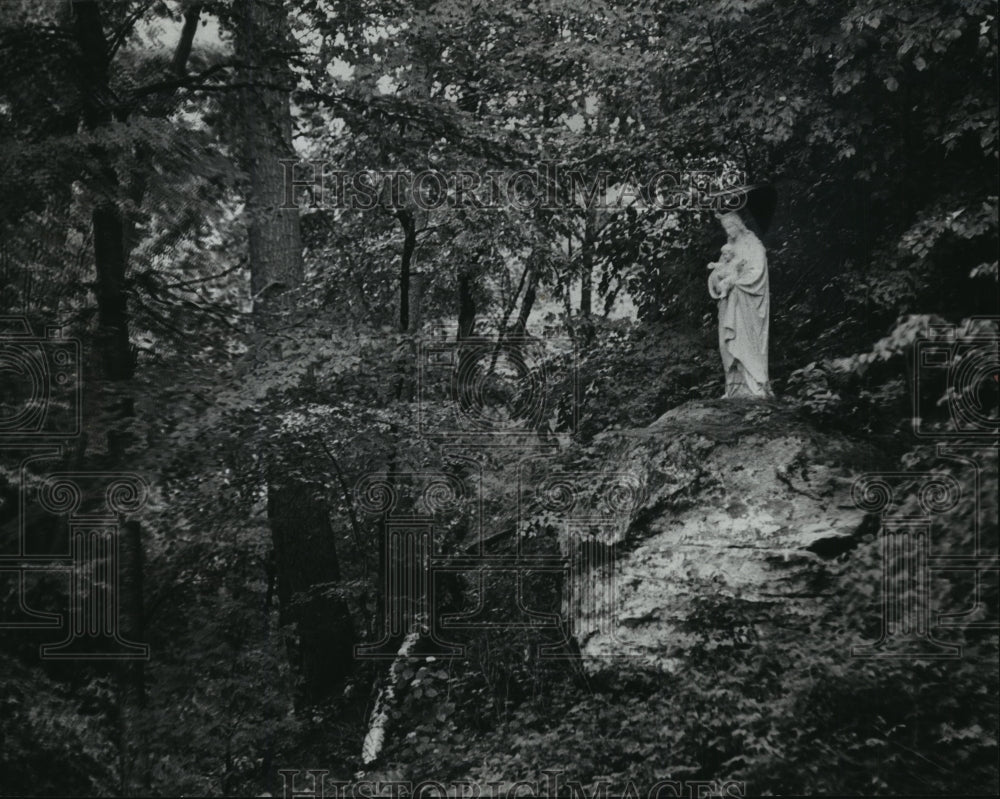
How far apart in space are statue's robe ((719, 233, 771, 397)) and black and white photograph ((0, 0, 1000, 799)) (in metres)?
0.02

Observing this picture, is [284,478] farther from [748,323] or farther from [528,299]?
[528,299]

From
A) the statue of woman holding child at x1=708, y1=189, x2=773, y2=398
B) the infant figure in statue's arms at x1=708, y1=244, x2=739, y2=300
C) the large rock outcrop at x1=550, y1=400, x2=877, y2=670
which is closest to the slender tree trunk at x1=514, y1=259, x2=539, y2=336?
the infant figure in statue's arms at x1=708, y1=244, x2=739, y2=300

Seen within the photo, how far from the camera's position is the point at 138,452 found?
235 inches

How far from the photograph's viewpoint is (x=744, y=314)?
22.4 ft

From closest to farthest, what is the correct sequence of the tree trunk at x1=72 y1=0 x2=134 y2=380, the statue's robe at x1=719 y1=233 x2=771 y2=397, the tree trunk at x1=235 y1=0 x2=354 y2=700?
the tree trunk at x1=72 y1=0 x2=134 y2=380 < the statue's robe at x1=719 y1=233 x2=771 y2=397 < the tree trunk at x1=235 y1=0 x2=354 y2=700

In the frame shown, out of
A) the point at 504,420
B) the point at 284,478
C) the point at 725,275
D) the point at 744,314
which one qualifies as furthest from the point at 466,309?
the point at 744,314

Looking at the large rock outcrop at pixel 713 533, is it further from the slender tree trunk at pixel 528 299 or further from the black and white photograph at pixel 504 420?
the slender tree trunk at pixel 528 299

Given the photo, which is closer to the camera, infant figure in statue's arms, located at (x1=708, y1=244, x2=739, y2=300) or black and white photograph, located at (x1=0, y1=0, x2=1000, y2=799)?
black and white photograph, located at (x1=0, y1=0, x2=1000, y2=799)

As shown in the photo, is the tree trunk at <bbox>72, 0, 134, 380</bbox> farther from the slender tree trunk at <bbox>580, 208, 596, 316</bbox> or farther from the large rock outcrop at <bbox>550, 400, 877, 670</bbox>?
the slender tree trunk at <bbox>580, 208, 596, 316</bbox>

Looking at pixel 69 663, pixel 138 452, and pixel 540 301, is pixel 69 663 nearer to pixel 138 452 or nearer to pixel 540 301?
pixel 138 452

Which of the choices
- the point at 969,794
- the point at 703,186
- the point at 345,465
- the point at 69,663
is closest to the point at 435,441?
the point at 345,465

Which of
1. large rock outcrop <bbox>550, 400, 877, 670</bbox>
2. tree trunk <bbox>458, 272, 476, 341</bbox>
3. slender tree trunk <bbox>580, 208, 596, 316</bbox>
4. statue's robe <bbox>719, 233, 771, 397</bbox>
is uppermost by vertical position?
slender tree trunk <bbox>580, 208, 596, 316</bbox>

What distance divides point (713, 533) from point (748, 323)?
1911 millimetres

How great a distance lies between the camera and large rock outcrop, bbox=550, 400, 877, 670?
5.61 meters
